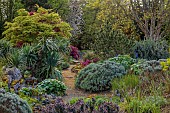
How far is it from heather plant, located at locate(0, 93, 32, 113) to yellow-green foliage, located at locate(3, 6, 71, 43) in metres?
9.27

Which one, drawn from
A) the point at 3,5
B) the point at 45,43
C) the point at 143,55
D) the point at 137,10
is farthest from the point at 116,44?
the point at 3,5

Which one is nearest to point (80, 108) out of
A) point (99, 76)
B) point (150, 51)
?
point (99, 76)

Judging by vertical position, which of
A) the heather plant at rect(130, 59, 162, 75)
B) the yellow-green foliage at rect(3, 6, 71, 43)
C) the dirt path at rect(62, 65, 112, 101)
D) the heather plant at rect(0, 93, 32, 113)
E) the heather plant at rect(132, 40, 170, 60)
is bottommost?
the dirt path at rect(62, 65, 112, 101)

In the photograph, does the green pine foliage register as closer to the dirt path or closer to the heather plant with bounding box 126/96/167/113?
the dirt path

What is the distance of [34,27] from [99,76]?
266 inches

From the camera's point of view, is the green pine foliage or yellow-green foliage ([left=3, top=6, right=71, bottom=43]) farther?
yellow-green foliage ([left=3, top=6, right=71, bottom=43])

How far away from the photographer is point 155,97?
5719 mm

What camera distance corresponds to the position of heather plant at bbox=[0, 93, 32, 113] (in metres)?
5.05

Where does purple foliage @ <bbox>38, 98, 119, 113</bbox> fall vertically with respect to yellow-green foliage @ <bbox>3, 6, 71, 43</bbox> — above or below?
below

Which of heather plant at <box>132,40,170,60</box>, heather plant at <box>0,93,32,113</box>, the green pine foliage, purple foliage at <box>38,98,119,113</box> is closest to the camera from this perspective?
purple foliage at <box>38,98,119,113</box>

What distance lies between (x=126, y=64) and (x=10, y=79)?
3398mm

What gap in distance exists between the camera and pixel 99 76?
8.91 metres

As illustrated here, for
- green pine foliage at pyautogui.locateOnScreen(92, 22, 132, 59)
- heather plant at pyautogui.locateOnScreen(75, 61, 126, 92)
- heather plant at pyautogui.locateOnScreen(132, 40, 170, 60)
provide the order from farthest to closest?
green pine foliage at pyautogui.locateOnScreen(92, 22, 132, 59) < heather plant at pyautogui.locateOnScreen(132, 40, 170, 60) < heather plant at pyautogui.locateOnScreen(75, 61, 126, 92)

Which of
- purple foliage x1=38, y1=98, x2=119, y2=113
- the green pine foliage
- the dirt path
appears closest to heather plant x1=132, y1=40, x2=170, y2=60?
the green pine foliage
